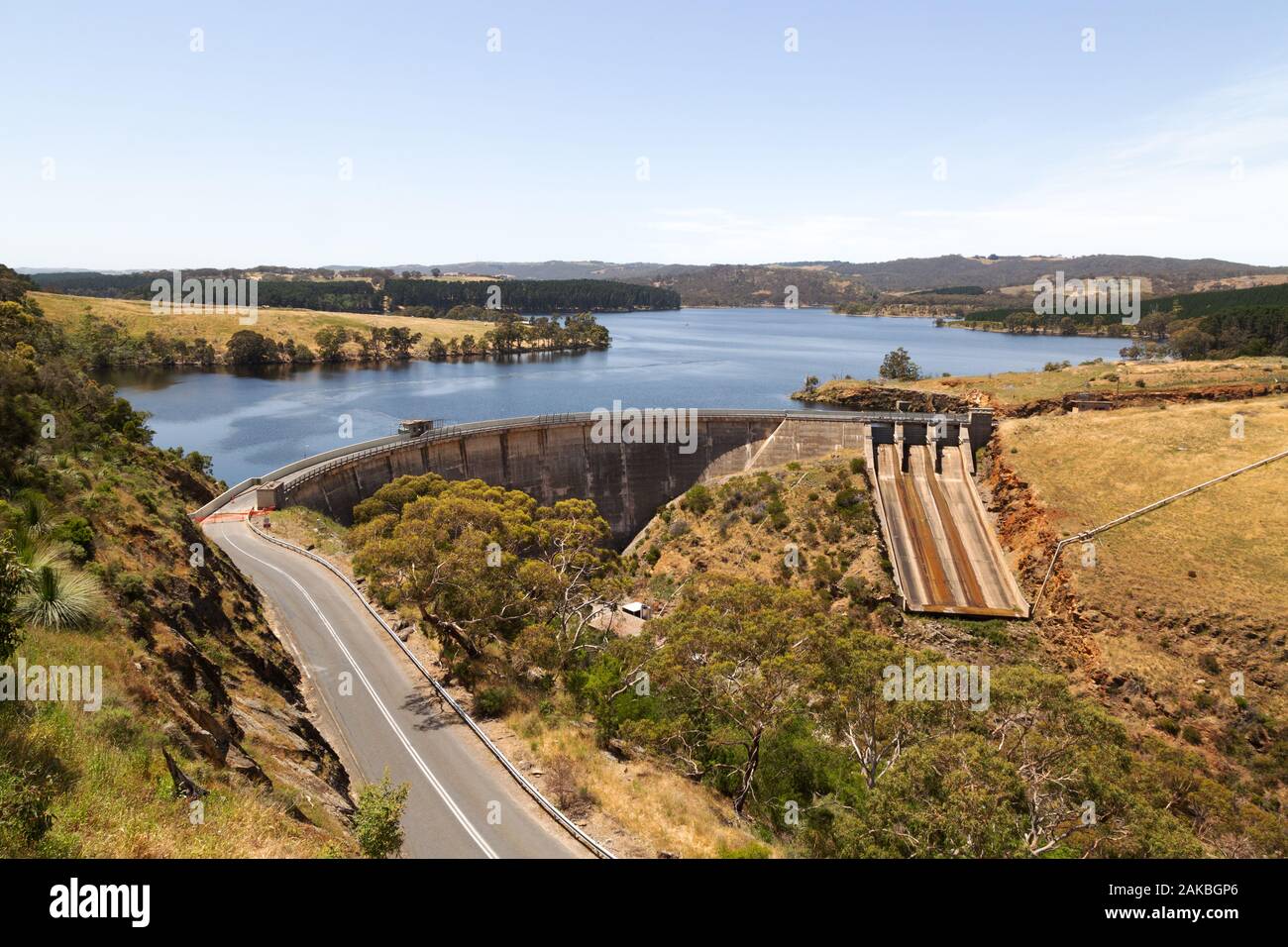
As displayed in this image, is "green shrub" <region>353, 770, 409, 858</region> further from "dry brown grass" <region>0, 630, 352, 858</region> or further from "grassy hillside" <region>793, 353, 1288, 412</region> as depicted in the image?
"grassy hillside" <region>793, 353, 1288, 412</region>

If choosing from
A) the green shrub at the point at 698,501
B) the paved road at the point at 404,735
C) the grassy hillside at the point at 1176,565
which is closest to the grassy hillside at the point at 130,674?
the paved road at the point at 404,735

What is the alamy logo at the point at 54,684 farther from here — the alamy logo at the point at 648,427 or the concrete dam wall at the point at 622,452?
the alamy logo at the point at 648,427

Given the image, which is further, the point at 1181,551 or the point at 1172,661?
the point at 1181,551

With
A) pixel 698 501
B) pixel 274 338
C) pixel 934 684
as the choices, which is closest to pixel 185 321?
pixel 274 338

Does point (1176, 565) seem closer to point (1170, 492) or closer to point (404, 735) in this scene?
point (1170, 492)
